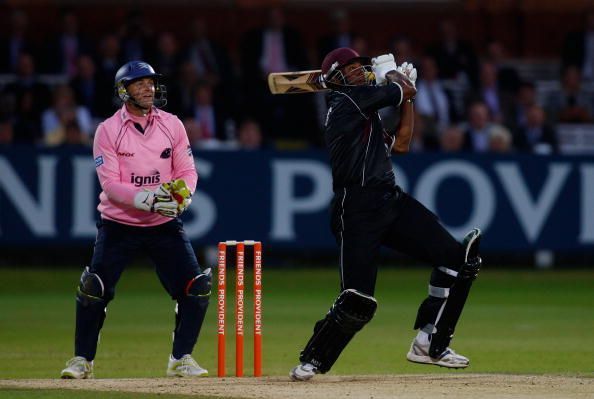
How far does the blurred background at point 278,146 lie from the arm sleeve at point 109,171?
8.63 m

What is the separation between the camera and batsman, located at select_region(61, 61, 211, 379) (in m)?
9.26

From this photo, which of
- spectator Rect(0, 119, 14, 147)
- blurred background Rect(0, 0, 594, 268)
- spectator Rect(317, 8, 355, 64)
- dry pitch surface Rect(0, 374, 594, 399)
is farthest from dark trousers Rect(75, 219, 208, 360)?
spectator Rect(317, 8, 355, 64)

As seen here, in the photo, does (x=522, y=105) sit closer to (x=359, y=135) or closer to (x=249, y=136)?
(x=249, y=136)

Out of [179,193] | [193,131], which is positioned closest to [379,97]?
[179,193]

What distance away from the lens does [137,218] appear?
30.6ft

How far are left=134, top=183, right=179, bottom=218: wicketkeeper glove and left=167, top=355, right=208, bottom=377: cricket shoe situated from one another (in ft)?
3.65

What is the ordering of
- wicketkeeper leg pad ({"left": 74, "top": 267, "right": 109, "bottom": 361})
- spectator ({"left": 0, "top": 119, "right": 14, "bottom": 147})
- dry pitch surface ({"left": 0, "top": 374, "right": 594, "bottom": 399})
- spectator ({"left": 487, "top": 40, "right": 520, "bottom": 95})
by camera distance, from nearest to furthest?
1. dry pitch surface ({"left": 0, "top": 374, "right": 594, "bottom": 399})
2. wicketkeeper leg pad ({"left": 74, "top": 267, "right": 109, "bottom": 361})
3. spectator ({"left": 0, "top": 119, "right": 14, "bottom": 147})
4. spectator ({"left": 487, "top": 40, "right": 520, "bottom": 95})

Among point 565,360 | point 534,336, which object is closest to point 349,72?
point 565,360

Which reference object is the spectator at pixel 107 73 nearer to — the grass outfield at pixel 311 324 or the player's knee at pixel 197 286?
the grass outfield at pixel 311 324

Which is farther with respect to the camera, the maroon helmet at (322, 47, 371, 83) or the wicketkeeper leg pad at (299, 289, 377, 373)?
the maroon helmet at (322, 47, 371, 83)

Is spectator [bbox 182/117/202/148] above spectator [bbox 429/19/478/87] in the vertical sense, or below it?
below

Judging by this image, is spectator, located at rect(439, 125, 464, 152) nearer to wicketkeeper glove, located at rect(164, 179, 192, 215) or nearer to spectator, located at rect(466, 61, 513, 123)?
spectator, located at rect(466, 61, 513, 123)

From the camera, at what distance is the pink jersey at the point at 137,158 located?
9273 mm

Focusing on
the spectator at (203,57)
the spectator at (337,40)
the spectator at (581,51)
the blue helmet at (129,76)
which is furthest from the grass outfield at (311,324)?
the spectator at (581,51)
